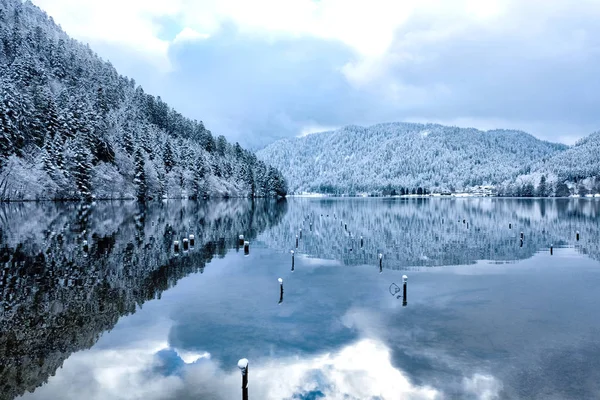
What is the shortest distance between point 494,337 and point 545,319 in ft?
14.9

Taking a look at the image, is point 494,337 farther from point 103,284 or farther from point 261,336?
point 103,284

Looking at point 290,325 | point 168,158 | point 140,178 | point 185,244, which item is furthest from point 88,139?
point 290,325

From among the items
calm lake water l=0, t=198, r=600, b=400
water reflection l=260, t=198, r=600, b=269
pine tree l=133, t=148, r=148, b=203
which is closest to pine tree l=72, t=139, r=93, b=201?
pine tree l=133, t=148, r=148, b=203

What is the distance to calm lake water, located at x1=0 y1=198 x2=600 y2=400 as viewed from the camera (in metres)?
13.4

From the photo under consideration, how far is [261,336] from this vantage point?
1736 cm

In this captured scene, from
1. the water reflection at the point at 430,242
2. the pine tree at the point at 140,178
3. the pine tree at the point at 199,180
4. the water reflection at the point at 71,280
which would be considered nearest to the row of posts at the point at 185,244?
the water reflection at the point at 71,280

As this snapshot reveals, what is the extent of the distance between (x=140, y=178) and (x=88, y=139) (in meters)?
19.5

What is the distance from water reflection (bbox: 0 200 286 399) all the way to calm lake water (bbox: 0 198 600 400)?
0.11m

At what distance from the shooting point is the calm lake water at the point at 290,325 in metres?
13.4

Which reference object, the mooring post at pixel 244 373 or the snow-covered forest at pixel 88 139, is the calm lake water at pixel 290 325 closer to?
the mooring post at pixel 244 373

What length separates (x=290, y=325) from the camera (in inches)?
741

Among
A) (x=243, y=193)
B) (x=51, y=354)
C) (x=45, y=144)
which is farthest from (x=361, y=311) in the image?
(x=243, y=193)

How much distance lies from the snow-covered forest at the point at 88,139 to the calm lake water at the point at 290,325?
2769 inches

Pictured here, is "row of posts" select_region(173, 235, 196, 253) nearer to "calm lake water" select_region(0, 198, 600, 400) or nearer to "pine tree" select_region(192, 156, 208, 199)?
"calm lake water" select_region(0, 198, 600, 400)
